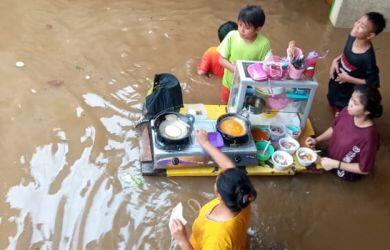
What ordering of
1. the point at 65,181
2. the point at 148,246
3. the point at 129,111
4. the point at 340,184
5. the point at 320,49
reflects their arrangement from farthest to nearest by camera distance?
1. the point at 320,49
2. the point at 129,111
3. the point at 340,184
4. the point at 65,181
5. the point at 148,246

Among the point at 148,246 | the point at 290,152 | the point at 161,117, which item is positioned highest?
the point at 161,117

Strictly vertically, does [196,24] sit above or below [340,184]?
above

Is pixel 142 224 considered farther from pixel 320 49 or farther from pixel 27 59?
pixel 320 49

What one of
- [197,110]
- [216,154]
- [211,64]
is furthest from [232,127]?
[211,64]

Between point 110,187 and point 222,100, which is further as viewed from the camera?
point 222,100

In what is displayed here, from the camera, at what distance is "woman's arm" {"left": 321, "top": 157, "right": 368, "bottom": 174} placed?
376cm

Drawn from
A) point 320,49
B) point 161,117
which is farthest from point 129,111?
point 320,49

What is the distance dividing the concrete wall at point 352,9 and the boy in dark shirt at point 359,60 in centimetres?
187

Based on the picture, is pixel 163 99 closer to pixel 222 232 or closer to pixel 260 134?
pixel 260 134

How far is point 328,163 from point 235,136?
0.83 meters

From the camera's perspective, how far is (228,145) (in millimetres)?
3797

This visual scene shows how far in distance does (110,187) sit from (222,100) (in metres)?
1.56

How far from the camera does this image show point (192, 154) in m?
3.72

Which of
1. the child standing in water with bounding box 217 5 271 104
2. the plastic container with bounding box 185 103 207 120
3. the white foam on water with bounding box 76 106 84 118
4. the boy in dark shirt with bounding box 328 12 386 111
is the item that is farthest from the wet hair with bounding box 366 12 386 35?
the white foam on water with bounding box 76 106 84 118
